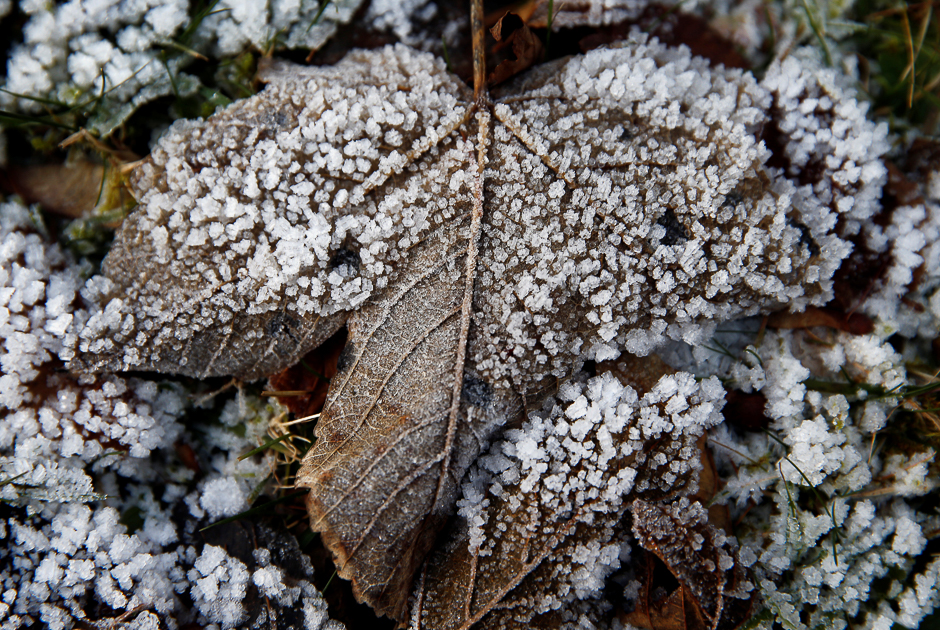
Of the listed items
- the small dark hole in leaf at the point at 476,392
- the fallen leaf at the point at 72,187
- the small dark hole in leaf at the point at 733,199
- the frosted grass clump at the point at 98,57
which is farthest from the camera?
the fallen leaf at the point at 72,187

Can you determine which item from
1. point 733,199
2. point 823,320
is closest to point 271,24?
point 733,199

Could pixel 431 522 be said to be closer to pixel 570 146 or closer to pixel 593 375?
pixel 593 375

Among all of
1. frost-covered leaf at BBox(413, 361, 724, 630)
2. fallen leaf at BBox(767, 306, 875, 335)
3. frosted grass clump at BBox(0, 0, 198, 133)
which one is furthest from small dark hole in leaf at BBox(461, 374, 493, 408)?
frosted grass clump at BBox(0, 0, 198, 133)

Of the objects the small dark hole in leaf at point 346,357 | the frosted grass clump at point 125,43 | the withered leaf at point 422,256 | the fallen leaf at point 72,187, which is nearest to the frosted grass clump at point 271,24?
the frosted grass clump at point 125,43

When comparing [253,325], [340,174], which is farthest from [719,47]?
[253,325]

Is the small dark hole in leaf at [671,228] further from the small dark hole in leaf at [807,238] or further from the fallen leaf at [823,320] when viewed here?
the fallen leaf at [823,320]

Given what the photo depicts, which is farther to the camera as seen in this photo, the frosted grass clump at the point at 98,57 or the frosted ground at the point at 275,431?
the frosted grass clump at the point at 98,57

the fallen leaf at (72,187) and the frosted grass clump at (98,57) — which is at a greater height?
the frosted grass clump at (98,57)

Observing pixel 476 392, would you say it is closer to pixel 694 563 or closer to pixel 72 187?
pixel 694 563

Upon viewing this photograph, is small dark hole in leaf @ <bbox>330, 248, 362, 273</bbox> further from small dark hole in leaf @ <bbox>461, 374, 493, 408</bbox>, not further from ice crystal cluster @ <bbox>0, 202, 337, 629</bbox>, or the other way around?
ice crystal cluster @ <bbox>0, 202, 337, 629</bbox>
